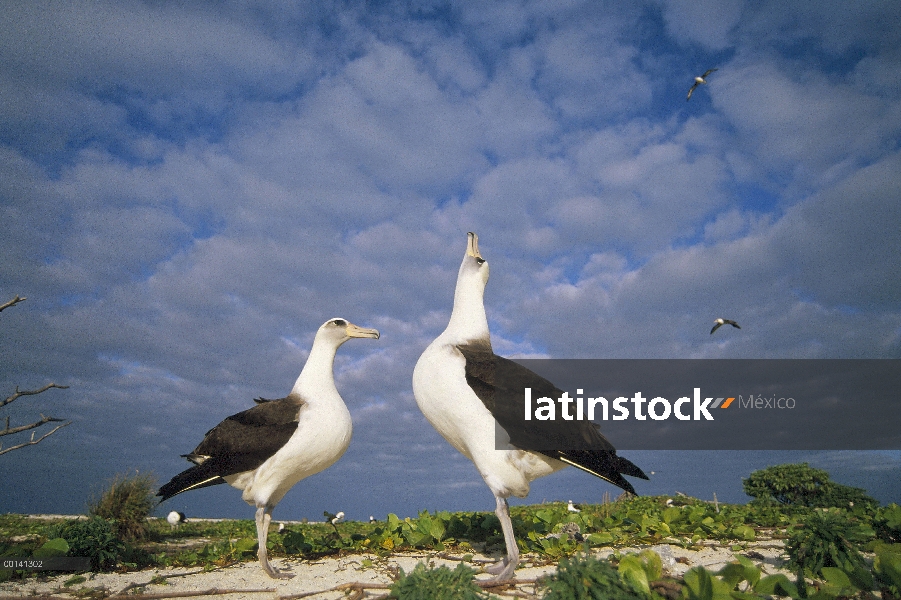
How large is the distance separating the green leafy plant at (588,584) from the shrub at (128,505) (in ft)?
37.6

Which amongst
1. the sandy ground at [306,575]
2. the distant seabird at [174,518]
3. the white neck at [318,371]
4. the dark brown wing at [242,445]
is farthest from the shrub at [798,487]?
the distant seabird at [174,518]

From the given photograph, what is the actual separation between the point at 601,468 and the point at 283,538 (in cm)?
460

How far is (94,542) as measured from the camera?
685 cm

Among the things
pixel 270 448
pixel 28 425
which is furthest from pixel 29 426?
pixel 270 448

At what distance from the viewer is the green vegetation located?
2982 millimetres

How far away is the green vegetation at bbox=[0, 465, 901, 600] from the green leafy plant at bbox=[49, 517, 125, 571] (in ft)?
0.04

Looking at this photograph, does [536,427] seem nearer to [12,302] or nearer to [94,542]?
[94,542]

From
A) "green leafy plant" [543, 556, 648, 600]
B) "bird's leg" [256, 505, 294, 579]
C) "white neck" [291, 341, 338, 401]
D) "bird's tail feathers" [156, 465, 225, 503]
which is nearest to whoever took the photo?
"green leafy plant" [543, 556, 648, 600]

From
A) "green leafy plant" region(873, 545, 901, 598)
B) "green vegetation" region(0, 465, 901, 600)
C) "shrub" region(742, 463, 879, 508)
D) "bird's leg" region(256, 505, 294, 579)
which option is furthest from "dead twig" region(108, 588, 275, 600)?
"shrub" region(742, 463, 879, 508)

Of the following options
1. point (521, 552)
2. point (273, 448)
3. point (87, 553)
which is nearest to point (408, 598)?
point (521, 552)

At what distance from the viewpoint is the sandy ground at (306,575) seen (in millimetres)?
5129

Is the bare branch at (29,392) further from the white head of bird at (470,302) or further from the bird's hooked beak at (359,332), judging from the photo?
the white head of bird at (470,302)

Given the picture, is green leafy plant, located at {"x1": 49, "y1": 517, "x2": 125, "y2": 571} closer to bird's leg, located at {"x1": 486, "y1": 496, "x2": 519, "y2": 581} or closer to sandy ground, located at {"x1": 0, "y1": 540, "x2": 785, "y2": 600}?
sandy ground, located at {"x1": 0, "y1": 540, "x2": 785, "y2": 600}

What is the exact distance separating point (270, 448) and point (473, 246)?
12.3 ft
